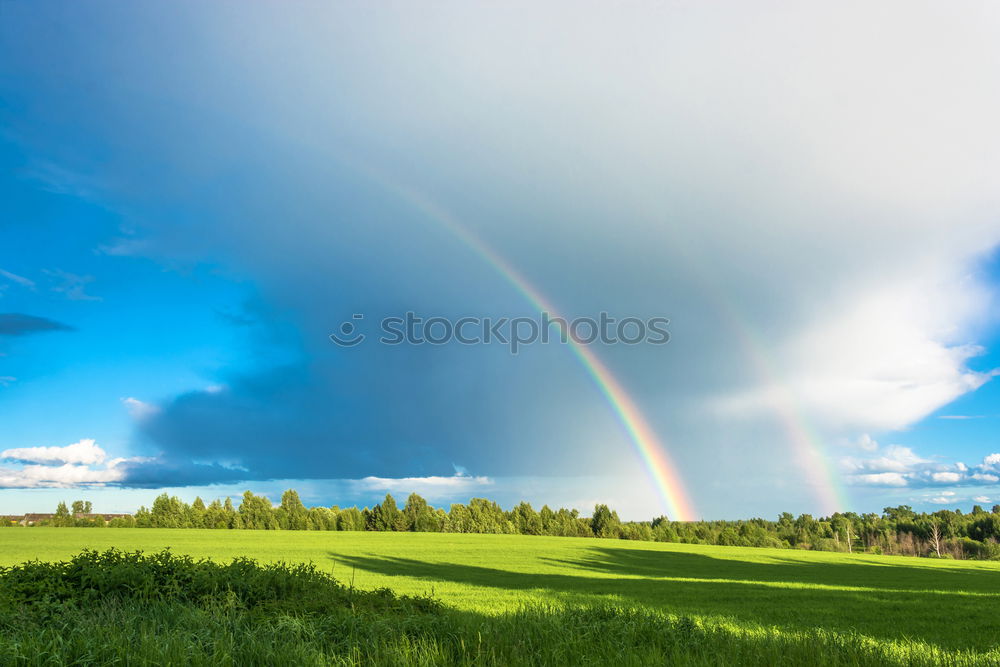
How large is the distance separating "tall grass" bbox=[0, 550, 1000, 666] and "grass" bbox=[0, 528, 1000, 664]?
5 cm

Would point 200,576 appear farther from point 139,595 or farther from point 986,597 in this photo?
point 986,597

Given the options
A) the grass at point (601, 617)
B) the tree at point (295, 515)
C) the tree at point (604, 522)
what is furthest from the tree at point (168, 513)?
the tree at point (604, 522)

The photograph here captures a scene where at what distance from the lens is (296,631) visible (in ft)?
33.3

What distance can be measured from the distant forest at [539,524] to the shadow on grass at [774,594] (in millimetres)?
74376

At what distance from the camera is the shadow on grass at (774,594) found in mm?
23719

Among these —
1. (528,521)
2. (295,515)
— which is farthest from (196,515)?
(528,521)

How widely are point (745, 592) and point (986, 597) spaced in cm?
1403

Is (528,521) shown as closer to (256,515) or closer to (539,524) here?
(539,524)

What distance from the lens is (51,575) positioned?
45.0ft

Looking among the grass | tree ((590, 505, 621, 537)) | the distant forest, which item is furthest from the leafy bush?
tree ((590, 505, 621, 537))

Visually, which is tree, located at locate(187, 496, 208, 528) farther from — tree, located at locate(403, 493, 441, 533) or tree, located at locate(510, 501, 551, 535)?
tree, located at locate(510, 501, 551, 535)

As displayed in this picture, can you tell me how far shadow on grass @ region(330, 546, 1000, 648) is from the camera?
2372cm

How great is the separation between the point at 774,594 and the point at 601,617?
29658 mm

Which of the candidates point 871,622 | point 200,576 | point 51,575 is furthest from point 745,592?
point 51,575
